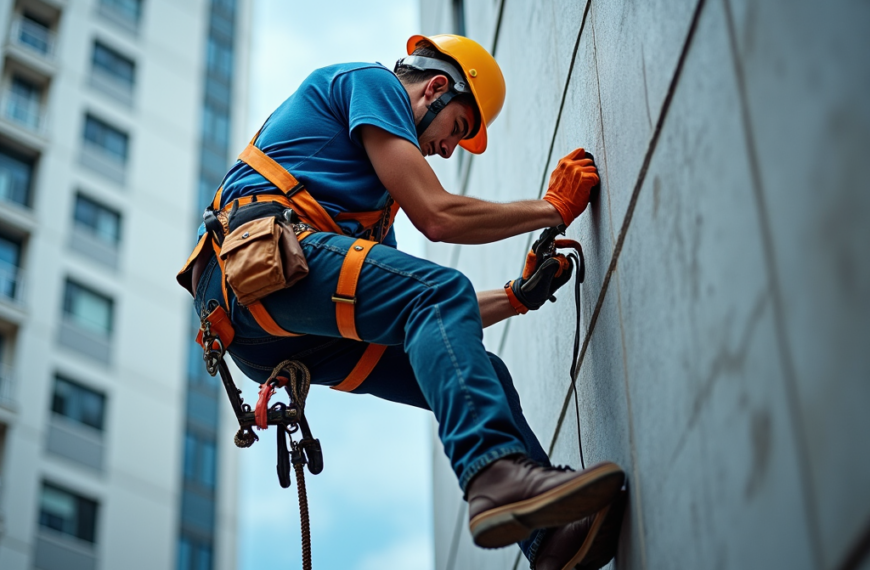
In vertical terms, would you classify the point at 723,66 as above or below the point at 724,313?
above

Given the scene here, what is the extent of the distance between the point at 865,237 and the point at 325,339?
8.56 feet

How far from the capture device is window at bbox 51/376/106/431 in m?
23.6

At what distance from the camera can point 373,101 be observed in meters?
4.07

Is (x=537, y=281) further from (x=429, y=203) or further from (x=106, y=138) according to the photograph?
(x=106, y=138)

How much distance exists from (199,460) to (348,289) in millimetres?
24248

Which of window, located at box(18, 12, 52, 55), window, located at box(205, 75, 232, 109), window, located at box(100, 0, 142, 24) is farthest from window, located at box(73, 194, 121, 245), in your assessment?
window, located at box(205, 75, 232, 109)

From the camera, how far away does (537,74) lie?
5.71 m

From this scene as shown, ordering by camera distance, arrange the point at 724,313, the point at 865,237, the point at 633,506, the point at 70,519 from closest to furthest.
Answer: the point at 865,237
the point at 724,313
the point at 633,506
the point at 70,519

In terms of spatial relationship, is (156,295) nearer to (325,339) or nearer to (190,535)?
(190,535)

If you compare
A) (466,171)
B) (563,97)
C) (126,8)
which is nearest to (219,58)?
(126,8)

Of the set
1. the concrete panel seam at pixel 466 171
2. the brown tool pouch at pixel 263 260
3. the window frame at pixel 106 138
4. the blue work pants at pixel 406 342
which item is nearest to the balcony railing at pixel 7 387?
the window frame at pixel 106 138

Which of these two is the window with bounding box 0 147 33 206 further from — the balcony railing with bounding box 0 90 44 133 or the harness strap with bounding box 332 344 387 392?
the harness strap with bounding box 332 344 387 392

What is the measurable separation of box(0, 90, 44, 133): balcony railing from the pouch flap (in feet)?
77.8

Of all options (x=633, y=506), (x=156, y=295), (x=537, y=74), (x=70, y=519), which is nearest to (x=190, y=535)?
(x=70, y=519)
